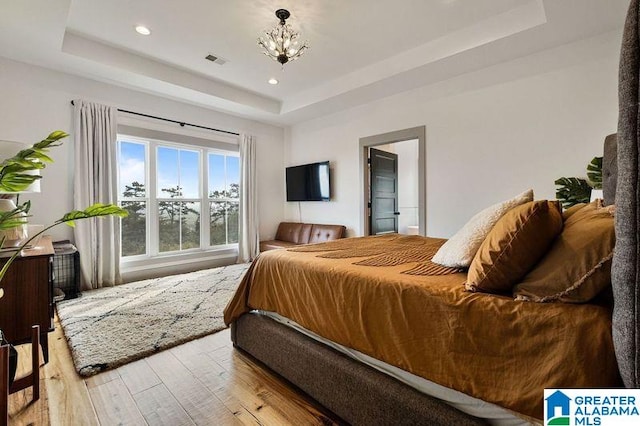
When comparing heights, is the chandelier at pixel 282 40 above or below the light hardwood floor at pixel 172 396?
above

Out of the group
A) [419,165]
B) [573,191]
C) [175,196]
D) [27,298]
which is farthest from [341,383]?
[175,196]

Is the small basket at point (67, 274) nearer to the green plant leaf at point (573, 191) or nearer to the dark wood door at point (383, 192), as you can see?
the dark wood door at point (383, 192)

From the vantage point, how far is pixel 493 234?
117cm

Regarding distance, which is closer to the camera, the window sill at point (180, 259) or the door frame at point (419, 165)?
the door frame at point (419, 165)

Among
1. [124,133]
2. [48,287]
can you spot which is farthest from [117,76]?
[48,287]

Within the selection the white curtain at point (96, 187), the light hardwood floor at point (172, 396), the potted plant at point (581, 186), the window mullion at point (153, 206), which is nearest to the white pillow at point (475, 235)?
the light hardwood floor at point (172, 396)

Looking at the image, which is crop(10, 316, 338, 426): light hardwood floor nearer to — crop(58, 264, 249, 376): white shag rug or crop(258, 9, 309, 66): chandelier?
crop(58, 264, 249, 376): white shag rug

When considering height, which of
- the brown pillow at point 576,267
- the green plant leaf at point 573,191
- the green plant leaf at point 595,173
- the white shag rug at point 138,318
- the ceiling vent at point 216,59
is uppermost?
the ceiling vent at point 216,59

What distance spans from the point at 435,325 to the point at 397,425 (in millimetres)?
472

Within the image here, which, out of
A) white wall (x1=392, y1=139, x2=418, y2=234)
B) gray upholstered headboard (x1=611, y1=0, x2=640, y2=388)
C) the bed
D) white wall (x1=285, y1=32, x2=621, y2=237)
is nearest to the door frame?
white wall (x1=285, y1=32, x2=621, y2=237)

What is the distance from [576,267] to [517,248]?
0.17 meters

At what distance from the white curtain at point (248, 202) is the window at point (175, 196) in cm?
20

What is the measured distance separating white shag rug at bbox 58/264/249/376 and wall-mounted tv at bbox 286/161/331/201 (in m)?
2.05

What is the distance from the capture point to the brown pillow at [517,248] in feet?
3.42
